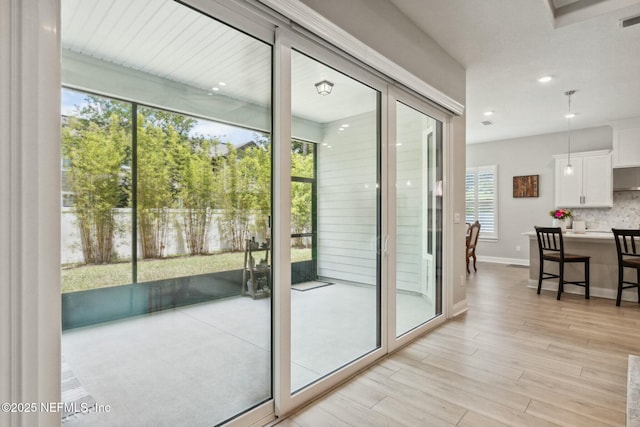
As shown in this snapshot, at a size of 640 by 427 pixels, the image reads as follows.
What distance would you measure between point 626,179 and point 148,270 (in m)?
8.40

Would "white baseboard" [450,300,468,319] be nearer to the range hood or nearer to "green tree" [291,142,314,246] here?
"green tree" [291,142,314,246]

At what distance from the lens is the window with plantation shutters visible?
327 inches

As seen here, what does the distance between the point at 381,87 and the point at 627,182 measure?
21.5 ft

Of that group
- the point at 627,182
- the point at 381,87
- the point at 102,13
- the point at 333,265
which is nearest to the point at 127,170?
the point at 102,13

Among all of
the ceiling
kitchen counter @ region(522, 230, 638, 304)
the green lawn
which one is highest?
the ceiling

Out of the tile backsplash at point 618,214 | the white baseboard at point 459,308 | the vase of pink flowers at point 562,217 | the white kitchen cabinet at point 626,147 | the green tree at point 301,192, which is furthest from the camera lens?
the tile backsplash at point 618,214

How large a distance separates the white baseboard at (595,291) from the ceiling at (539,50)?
288 centimetres

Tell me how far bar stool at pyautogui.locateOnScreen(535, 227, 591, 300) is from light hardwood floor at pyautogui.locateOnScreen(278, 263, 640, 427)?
757 millimetres

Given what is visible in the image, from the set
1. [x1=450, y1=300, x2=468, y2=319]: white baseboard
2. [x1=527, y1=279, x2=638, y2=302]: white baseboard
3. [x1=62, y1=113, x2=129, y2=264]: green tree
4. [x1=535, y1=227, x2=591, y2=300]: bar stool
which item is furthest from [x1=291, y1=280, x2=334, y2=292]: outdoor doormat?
[x1=527, y1=279, x2=638, y2=302]: white baseboard

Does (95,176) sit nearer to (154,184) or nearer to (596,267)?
(154,184)

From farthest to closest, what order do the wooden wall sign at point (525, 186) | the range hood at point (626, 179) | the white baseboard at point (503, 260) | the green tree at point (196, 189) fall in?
the white baseboard at point (503, 260) < the wooden wall sign at point (525, 186) < the range hood at point (626, 179) < the green tree at point (196, 189)

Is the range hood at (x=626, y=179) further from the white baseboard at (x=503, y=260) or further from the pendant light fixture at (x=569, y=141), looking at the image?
the white baseboard at (x=503, y=260)

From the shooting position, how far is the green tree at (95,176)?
1.33m

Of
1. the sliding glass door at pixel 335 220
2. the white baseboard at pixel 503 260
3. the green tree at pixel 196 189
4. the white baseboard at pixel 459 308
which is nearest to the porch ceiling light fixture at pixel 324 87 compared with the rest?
the sliding glass door at pixel 335 220
